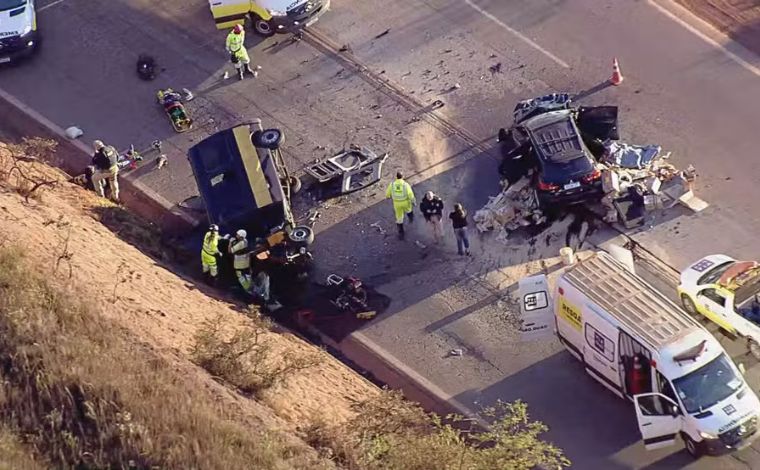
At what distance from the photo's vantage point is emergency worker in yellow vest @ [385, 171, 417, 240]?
79.0 ft

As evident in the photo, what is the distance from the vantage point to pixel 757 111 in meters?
26.8

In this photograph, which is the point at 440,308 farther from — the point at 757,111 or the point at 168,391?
the point at 757,111

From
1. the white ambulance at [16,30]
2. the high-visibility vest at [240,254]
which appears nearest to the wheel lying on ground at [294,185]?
the high-visibility vest at [240,254]

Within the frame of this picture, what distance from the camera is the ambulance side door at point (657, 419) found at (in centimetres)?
2017

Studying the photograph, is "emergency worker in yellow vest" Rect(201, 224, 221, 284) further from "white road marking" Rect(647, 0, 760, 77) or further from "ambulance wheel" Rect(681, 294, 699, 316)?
"white road marking" Rect(647, 0, 760, 77)

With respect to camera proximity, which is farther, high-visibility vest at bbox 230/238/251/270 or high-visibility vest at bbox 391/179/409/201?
high-visibility vest at bbox 391/179/409/201

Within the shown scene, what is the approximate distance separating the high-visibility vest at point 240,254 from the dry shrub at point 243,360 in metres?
2.04

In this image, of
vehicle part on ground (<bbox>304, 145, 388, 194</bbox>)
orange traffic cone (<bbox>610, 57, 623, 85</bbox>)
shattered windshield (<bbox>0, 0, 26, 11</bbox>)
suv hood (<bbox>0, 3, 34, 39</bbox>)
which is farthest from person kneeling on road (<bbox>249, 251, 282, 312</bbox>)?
shattered windshield (<bbox>0, 0, 26, 11</bbox>)

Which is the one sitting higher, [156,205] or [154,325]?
[154,325]

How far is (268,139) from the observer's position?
24.8 metres

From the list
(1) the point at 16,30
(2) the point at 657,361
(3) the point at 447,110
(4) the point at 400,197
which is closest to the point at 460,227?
(4) the point at 400,197

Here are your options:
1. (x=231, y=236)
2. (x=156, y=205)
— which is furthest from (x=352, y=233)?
(x=156, y=205)

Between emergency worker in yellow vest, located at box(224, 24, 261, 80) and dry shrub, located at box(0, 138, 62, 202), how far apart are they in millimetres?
4354

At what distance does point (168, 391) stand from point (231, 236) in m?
5.77
